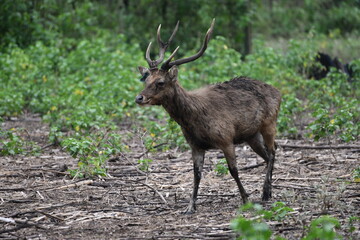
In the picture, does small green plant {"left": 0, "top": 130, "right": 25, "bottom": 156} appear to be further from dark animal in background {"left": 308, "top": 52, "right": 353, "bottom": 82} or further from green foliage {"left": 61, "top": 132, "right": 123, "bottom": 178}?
dark animal in background {"left": 308, "top": 52, "right": 353, "bottom": 82}

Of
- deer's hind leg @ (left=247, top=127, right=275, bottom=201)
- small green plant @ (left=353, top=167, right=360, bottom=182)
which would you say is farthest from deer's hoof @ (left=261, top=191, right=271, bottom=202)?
small green plant @ (left=353, top=167, right=360, bottom=182)

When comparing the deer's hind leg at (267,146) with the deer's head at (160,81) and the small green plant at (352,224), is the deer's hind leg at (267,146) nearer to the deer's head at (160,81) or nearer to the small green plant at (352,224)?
the deer's head at (160,81)

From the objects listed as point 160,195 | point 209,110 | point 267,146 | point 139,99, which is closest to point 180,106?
point 209,110

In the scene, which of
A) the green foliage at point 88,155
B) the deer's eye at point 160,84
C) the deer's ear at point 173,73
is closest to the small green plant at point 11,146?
the green foliage at point 88,155

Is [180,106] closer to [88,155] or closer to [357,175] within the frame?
[88,155]

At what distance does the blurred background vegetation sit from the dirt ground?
41 centimetres

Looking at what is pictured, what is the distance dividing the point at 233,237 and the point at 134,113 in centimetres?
778

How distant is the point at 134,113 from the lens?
13555mm

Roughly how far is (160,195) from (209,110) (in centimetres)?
129

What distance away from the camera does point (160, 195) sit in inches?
311

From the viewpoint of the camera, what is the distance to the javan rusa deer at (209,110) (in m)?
7.57

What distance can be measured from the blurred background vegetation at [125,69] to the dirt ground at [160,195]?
409 millimetres

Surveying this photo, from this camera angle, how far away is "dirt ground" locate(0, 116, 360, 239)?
648 centimetres

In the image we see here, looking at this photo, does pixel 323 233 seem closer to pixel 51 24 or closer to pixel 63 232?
pixel 63 232
